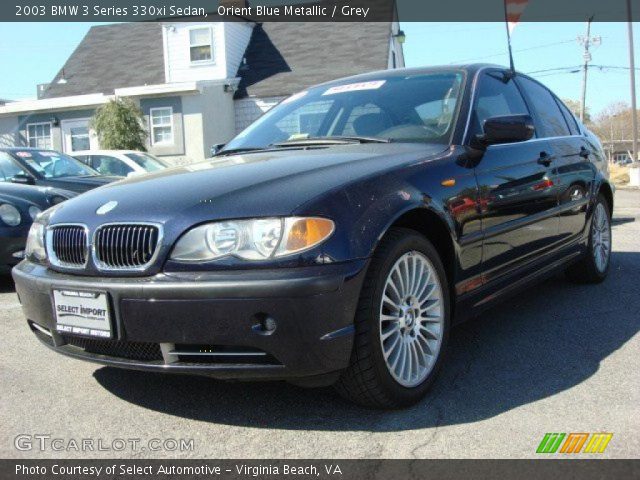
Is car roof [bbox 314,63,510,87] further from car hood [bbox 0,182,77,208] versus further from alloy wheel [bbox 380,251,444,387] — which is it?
car hood [bbox 0,182,77,208]

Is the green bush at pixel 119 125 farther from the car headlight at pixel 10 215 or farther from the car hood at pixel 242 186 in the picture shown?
the car hood at pixel 242 186

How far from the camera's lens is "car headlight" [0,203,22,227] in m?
5.70

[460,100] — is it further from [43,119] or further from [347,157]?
[43,119]

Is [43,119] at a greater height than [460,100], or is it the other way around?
[43,119]

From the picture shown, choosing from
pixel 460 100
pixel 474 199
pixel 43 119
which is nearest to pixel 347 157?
pixel 474 199

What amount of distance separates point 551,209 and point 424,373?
1805 millimetres

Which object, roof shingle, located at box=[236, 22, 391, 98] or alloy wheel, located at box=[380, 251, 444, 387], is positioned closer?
alloy wheel, located at box=[380, 251, 444, 387]

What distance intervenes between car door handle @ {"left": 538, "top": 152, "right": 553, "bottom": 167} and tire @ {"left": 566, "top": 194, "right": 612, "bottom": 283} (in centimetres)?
110

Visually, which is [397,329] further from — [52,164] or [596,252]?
[52,164]
